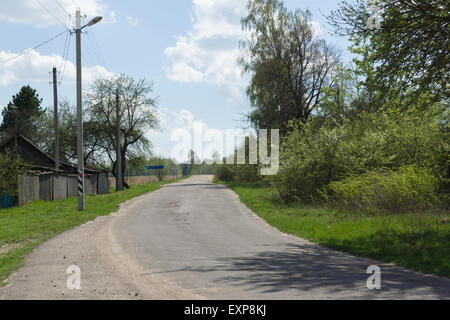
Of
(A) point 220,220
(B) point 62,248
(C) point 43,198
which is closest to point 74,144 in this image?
(C) point 43,198

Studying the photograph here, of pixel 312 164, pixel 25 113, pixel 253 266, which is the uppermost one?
pixel 25 113

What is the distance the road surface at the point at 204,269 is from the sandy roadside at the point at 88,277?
0.05ft

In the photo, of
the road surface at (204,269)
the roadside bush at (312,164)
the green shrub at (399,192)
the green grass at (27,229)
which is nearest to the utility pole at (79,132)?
the green grass at (27,229)

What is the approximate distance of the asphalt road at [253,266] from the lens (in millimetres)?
6191

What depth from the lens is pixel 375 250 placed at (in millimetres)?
10023

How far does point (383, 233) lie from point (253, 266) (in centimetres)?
509

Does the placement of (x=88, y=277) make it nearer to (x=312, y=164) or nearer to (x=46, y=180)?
(x=312, y=164)

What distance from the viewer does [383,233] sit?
38.3 feet

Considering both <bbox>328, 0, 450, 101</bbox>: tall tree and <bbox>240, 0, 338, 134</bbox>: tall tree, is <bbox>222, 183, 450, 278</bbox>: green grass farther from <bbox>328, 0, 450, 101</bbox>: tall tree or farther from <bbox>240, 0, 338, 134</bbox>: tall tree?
<bbox>240, 0, 338, 134</bbox>: tall tree

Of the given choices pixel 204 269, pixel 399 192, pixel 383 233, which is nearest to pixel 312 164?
pixel 399 192

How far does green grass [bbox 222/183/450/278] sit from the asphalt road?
21.4 inches

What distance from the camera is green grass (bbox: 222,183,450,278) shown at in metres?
8.97

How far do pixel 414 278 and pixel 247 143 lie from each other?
41651 mm
